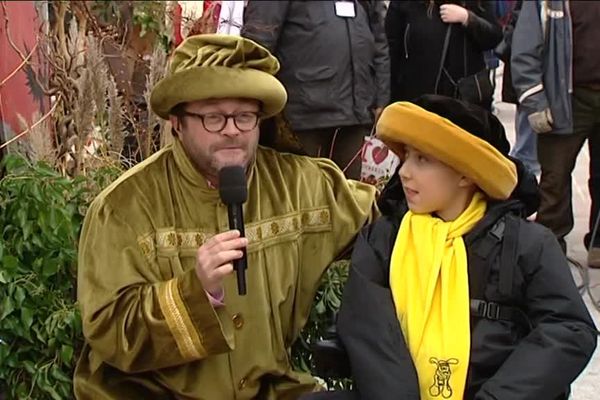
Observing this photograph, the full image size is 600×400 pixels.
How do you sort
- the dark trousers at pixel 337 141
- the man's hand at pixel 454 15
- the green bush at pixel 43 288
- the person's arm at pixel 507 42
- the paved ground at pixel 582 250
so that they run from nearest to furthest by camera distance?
the green bush at pixel 43 288
the paved ground at pixel 582 250
the dark trousers at pixel 337 141
the person's arm at pixel 507 42
the man's hand at pixel 454 15

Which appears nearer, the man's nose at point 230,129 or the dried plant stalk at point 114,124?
the man's nose at point 230,129

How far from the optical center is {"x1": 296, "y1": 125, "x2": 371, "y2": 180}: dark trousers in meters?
5.37

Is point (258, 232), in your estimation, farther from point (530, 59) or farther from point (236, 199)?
point (530, 59)

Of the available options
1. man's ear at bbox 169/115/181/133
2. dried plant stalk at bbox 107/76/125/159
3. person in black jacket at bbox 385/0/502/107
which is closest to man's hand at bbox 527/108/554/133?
person in black jacket at bbox 385/0/502/107

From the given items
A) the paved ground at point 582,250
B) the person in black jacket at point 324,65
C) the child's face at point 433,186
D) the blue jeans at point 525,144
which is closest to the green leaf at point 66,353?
A: the child's face at point 433,186

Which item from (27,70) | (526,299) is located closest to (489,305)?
(526,299)

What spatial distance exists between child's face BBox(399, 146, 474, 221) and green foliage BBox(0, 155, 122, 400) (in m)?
1.00

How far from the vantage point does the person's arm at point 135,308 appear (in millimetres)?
2766

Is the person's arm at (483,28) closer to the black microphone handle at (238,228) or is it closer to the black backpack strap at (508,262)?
the black backpack strap at (508,262)

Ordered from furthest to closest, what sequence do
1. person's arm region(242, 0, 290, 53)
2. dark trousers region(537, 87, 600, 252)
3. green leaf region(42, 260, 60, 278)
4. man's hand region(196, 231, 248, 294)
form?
dark trousers region(537, 87, 600, 252)
person's arm region(242, 0, 290, 53)
green leaf region(42, 260, 60, 278)
man's hand region(196, 231, 248, 294)

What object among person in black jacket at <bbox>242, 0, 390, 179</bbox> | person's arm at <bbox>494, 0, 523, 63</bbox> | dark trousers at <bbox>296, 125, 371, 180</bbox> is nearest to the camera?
person in black jacket at <bbox>242, 0, 390, 179</bbox>

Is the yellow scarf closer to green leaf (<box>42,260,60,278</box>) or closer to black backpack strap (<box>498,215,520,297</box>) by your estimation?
black backpack strap (<box>498,215,520,297</box>)

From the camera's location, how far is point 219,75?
282cm

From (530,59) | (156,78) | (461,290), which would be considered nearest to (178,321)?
(461,290)
